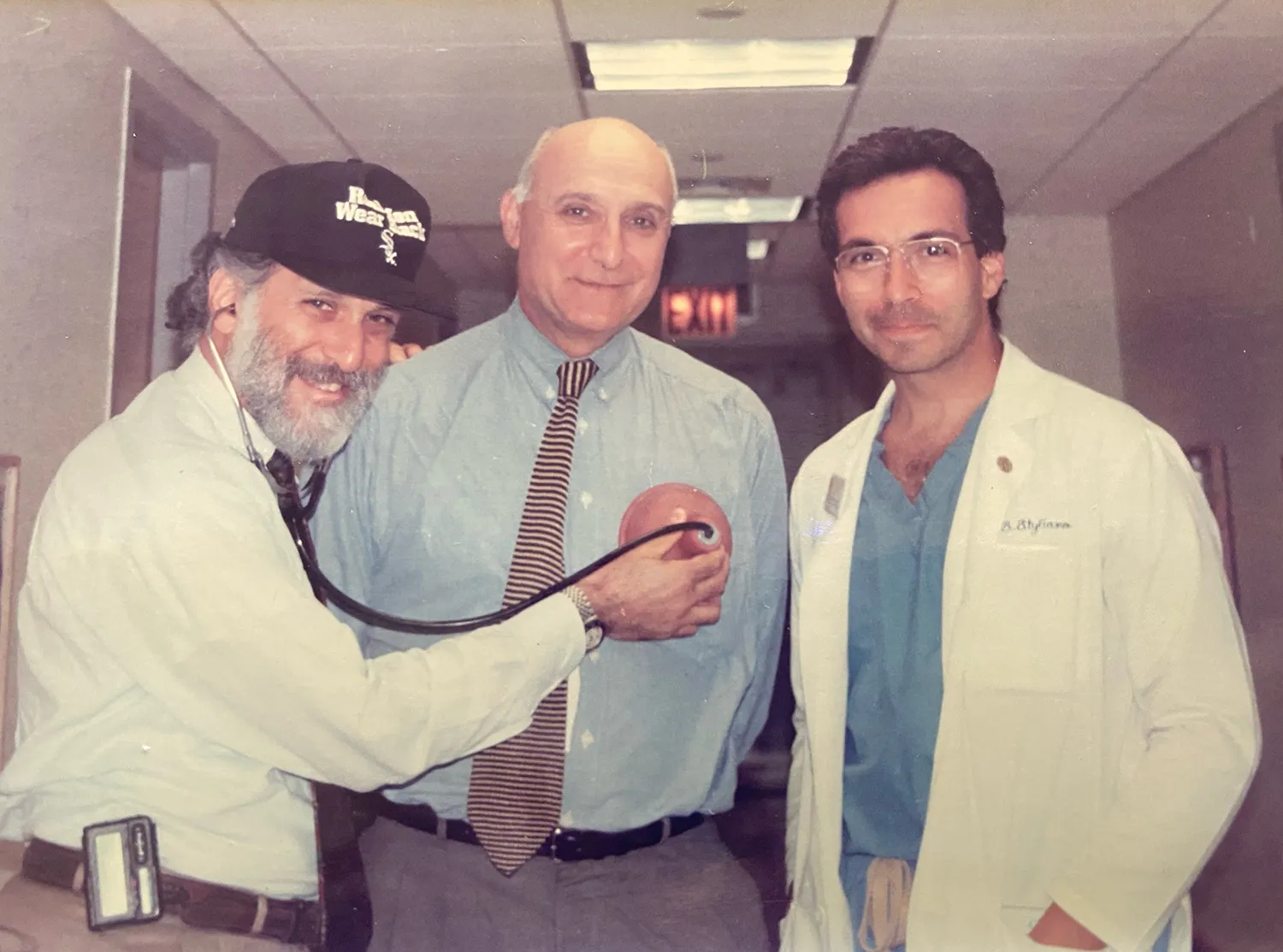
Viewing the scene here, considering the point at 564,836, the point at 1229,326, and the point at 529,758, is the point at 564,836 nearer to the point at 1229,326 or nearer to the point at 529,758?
the point at 529,758

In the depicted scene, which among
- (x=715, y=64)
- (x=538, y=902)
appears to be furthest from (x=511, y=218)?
(x=538, y=902)

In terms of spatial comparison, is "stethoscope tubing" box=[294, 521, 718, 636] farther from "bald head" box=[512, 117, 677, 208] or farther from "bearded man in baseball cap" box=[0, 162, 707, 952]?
"bald head" box=[512, 117, 677, 208]

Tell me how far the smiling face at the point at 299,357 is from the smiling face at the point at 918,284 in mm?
812

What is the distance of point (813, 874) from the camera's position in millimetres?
1448

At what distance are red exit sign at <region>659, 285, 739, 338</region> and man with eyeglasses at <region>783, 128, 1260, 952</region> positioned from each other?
218 mm

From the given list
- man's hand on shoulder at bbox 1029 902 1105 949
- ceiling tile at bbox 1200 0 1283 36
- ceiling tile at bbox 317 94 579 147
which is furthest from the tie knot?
ceiling tile at bbox 1200 0 1283 36

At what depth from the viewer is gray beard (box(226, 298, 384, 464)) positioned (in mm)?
1363

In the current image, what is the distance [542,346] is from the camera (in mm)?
1552

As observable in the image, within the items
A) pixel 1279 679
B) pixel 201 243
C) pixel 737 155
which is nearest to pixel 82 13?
pixel 201 243

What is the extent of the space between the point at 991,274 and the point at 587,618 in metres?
0.90

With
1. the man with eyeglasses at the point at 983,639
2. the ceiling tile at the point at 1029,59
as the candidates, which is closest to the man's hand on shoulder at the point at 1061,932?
the man with eyeglasses at the point at 983,639

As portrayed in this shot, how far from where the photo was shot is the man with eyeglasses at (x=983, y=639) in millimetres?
1274

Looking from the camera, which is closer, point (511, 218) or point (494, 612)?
point (494, 612)

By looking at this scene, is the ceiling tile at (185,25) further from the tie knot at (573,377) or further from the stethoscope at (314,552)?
the tie knot at (573,377)
